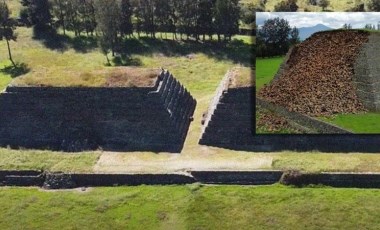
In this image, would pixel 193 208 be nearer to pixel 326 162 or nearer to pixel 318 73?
pixel 326 162

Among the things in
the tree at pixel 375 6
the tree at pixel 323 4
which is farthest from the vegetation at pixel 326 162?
the tree at pixel 323 4

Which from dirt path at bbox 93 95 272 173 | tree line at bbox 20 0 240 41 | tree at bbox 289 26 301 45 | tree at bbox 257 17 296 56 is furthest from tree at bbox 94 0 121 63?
tree at bbox 289 26 301 45

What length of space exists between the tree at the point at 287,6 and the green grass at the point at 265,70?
1151 inches

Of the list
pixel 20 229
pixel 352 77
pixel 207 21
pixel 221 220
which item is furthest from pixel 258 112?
pixel 207 21

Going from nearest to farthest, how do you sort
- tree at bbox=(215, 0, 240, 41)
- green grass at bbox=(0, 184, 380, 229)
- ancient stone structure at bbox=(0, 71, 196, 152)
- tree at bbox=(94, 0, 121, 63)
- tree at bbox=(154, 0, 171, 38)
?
green grass at bbox=(0, 184, 380, 229) → ancient stone structure at bbox=(0, 71, 196, 152) → tree at bbox=(94, 0, 121, 63) → tree at bbox=(215, 0, 240, 41) → tree at bbox=(154, 0, 171, 38)

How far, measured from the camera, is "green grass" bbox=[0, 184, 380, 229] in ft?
82.6

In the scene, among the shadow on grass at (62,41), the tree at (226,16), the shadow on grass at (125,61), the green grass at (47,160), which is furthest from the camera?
the shadow on grass at (62,41)

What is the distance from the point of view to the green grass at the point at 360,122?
29.4 m

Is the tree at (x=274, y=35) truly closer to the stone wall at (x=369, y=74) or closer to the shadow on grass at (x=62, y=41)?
the stone wall at (x=369, y=74)

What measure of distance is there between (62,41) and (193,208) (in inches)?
1235

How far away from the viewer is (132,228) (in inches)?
992

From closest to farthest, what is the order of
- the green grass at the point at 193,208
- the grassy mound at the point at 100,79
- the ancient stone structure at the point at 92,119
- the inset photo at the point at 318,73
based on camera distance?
the green grass at the point at 193,208, the inset photo at the point at 318,73, the ancient stone structure at the point at 92,119, the grassy mound at the point at 100,79

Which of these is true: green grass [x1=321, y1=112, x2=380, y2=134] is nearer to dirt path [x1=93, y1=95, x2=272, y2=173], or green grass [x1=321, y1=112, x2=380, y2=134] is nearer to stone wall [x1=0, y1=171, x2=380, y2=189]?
stone wall [x1=0, y1=171, x2=380, y2=189]

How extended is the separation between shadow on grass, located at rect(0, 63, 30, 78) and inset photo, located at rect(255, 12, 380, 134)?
76.0 feet
